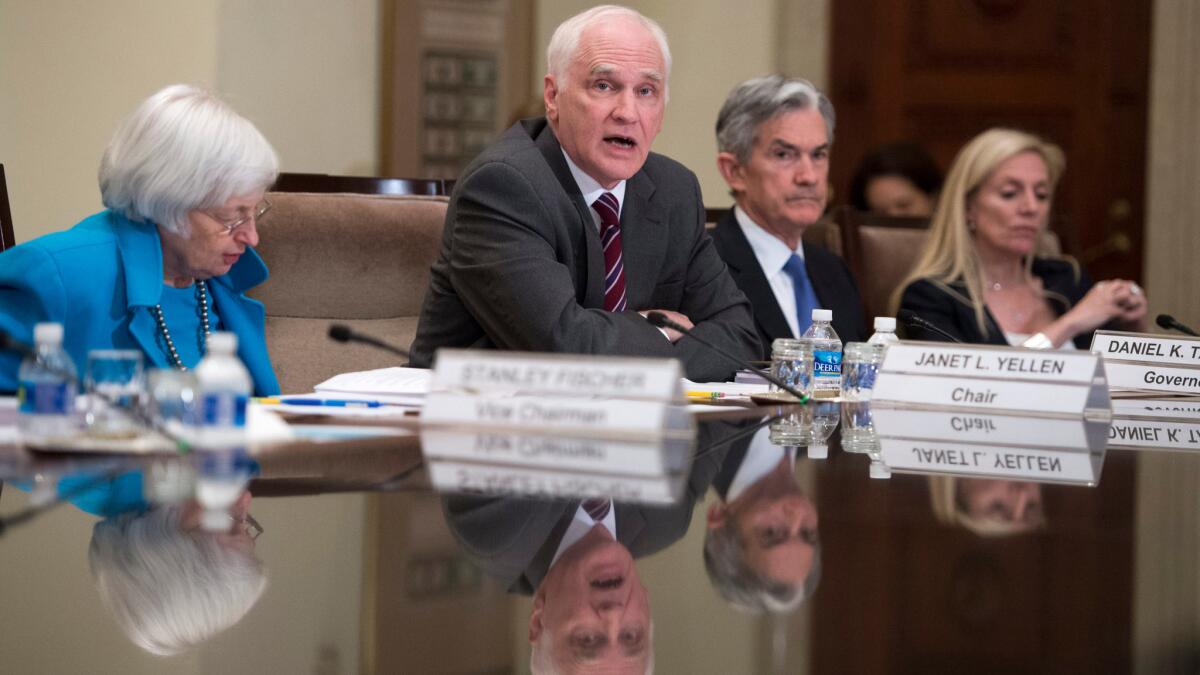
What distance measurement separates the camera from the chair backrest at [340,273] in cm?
322

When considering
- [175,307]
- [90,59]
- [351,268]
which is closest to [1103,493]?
[175,307]

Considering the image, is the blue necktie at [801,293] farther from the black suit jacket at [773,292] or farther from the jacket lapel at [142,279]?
the jacket lapel at [142,279]

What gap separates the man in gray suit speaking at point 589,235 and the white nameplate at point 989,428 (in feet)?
1.96

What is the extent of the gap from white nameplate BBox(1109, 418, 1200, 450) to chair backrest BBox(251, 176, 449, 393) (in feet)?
5.48

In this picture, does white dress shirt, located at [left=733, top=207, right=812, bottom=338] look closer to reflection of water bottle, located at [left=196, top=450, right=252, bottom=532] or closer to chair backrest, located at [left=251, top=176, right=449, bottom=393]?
chair backrest, located at [left=251, top=176, right=449, bottom=393]

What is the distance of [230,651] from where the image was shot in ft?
2.50

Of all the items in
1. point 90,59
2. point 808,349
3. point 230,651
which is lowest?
point 230,651

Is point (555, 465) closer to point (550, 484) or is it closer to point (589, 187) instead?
point (550, 484)

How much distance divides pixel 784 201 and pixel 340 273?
110 cm

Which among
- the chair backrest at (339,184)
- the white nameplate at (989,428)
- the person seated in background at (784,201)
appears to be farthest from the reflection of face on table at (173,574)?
the person seated in background at (784,201)

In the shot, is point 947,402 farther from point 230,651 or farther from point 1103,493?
point 230,651

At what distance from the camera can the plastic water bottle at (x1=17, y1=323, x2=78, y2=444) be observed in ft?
4.61

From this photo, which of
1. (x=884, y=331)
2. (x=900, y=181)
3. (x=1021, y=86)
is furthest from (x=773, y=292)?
(x=1021, y=86)

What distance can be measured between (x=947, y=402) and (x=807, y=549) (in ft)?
3.58
